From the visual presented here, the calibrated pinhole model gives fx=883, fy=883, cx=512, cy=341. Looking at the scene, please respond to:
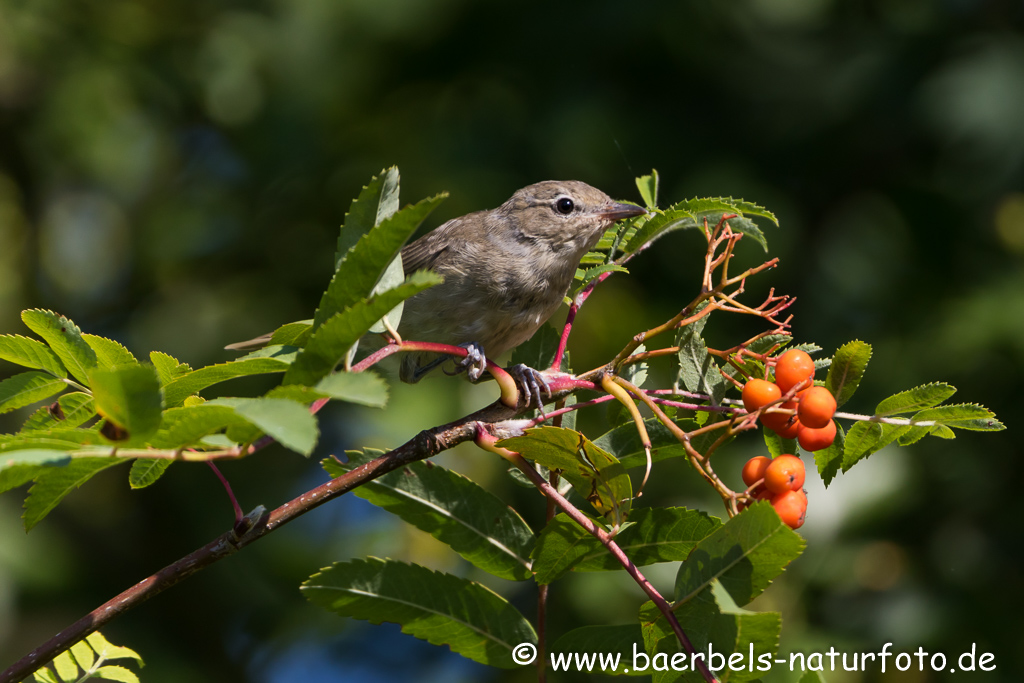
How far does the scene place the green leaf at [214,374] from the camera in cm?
160

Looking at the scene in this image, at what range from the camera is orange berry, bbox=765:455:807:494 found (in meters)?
1.82

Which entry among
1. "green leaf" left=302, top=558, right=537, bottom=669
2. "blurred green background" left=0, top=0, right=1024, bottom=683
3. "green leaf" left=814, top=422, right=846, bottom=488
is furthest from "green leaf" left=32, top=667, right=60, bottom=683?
"blurred green background" left=0, top=0, right=1024, bottom=683

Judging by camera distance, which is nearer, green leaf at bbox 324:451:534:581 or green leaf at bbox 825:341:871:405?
green leaf at bbox 825:341:871:405

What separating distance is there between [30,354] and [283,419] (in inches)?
33.5

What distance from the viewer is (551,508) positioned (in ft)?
6.64

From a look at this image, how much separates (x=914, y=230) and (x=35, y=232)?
578 cm

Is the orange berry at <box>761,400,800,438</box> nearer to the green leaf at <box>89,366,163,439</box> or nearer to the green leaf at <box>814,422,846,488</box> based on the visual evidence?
the green leaf at <box>814,422,846,488</box>

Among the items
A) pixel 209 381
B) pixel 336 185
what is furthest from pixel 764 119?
pixel 209 381

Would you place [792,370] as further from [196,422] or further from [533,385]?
[196,422]

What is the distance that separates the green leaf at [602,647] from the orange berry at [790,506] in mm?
415

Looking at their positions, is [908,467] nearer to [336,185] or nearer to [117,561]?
[336,185]

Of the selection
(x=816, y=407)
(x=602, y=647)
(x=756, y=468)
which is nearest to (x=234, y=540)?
(x=602, y=647)

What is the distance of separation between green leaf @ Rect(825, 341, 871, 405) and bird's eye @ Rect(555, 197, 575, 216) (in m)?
2.41

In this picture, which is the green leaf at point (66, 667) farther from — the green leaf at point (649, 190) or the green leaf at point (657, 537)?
the green leaf at point (649, 190)
